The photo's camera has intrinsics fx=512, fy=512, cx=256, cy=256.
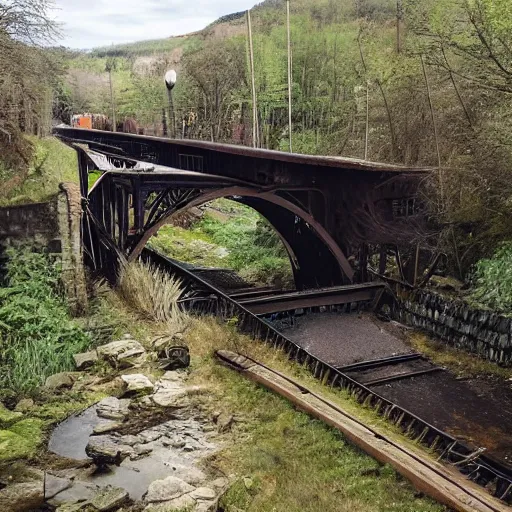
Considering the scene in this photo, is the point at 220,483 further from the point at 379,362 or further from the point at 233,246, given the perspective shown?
→ the point at 233,246

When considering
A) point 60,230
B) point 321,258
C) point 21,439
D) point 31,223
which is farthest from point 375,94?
point 21,439

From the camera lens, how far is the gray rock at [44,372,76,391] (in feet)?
20.9

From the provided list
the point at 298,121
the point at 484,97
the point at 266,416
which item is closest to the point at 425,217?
the point at 484,97

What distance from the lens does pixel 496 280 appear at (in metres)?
10.2

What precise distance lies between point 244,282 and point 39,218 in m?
8.87

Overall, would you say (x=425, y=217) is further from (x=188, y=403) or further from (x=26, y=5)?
(x=26, y=5)

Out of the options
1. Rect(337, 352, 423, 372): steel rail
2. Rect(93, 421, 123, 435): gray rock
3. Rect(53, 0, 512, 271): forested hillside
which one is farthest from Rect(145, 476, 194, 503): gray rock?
Rect(53, 0, 512, 271): forested hillside

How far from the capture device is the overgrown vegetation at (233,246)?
18.2 meters

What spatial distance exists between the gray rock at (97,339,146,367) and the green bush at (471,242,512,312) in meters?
6.78

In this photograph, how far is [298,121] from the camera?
96.8 ft

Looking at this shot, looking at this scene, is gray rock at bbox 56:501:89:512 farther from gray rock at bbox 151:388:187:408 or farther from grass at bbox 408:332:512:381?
grass at bbox 408:332:512:381

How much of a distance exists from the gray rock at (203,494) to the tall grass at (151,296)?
417cm

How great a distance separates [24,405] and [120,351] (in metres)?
1.65

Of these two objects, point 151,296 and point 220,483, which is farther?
point 151,296
